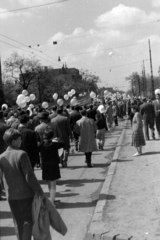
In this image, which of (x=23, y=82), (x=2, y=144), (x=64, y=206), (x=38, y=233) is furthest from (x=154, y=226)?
(x=23, y=82)

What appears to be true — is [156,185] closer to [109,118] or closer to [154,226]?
[154,226]

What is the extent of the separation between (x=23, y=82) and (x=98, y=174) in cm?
6982

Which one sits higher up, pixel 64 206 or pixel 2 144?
pixel 2 144

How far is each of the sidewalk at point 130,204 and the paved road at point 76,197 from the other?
219 millimetres

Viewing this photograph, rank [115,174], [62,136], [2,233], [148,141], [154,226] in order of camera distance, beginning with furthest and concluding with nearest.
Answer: [148,141]
[62,136]
[115,174]
[2,233]
[154,226]

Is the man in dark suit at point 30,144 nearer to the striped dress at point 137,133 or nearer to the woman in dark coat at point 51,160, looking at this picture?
the woman in dark coat at point 51,160

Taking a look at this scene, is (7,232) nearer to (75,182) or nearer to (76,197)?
(76,197)

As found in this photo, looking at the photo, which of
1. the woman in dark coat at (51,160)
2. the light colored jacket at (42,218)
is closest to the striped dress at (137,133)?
the woman in dark coat at (51,160)

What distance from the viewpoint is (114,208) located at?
601cm

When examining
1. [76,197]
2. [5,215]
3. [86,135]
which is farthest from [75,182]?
[5,215]

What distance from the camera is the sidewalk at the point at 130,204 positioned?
491 centimetres

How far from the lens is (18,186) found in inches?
167

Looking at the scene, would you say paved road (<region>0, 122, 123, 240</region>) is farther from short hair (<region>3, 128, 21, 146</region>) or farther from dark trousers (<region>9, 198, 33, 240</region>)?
short hair (<region>3, 128, 21, 146</region>)

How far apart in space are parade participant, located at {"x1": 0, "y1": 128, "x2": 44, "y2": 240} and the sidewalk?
1137 millimetres
